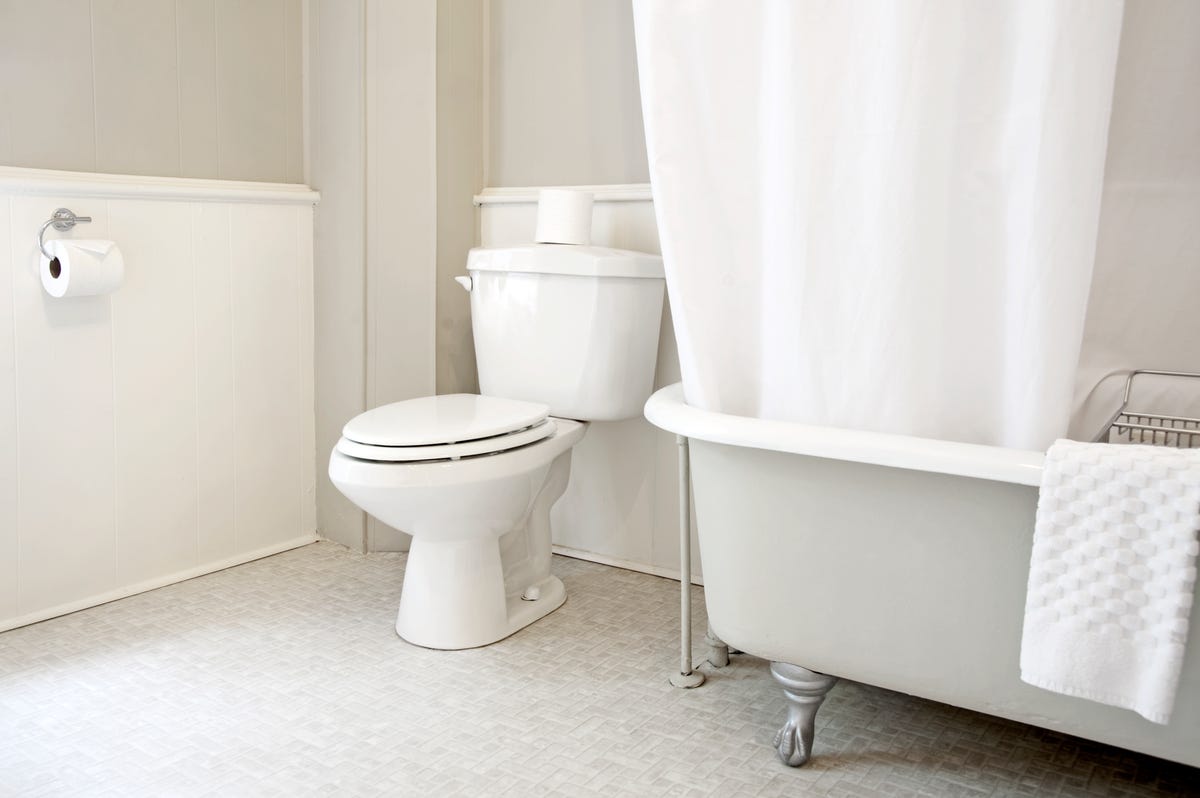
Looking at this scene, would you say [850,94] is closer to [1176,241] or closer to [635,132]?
[1176,241]

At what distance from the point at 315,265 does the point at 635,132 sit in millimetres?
880

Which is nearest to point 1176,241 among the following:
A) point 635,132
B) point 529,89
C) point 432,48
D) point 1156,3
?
point 1156,3

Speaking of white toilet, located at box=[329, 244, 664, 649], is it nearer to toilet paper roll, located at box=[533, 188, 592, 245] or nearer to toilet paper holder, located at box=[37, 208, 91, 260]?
toilet paper roll, located at box=[533, 188, 592, 245]

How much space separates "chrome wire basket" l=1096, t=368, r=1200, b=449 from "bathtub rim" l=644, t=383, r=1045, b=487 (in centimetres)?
43

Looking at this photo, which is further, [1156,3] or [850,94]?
[1156,3]

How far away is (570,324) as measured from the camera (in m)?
2.12

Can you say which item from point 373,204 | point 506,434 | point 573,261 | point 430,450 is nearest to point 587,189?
point 573,261

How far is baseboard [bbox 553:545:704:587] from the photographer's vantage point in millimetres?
2375

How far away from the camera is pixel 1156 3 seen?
161 cm

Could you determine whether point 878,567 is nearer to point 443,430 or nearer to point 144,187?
point 443,430

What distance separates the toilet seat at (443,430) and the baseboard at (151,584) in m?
0.68

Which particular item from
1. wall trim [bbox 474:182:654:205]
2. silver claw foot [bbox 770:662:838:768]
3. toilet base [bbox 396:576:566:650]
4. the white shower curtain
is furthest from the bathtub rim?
wall trim [bbox 474:182:654:205]

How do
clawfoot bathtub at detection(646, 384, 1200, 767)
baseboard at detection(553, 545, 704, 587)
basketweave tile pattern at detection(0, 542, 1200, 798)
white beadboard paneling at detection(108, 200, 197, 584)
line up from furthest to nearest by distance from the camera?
baseboard at detection(553, 545, 704, 587), white beadboard paneling at detection(108, 200, 197, 584), basketweave tile pattern at detection(0, 542, 1200, 798), clawfoot bathtub at detection(646, 384, 1200, 767)

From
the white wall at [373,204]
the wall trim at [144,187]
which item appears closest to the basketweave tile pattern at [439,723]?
the white wall at [373,204]
